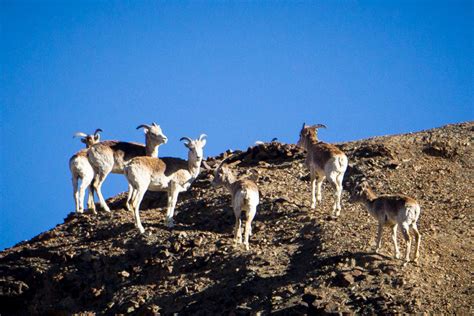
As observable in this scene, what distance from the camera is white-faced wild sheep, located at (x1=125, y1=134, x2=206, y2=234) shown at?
27938 mm

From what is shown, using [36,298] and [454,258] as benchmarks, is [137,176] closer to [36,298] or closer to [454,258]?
[36,298]

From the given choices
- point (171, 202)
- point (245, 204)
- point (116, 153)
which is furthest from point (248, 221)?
point (116, 153)

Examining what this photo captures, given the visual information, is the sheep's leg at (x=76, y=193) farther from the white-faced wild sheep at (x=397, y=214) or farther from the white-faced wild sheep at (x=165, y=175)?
the white-faced wild sheep at (x=397, y=214)

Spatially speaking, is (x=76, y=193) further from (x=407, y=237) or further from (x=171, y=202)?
(x=407, y=237)

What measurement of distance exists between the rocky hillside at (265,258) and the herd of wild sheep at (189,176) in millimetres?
746

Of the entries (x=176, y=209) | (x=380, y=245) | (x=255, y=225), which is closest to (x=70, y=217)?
(x=176, y=209)

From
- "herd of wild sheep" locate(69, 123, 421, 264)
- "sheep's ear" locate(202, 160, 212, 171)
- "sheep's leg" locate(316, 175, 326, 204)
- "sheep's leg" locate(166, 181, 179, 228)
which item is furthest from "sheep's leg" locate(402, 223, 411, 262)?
"sheep's ear" locate(202, 160, 212, 171)

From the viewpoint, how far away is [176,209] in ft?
96.9

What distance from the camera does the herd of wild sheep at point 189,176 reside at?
79.2 feet

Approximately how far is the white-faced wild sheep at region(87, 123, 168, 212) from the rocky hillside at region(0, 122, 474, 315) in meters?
1.38

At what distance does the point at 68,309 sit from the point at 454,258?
11.2 m

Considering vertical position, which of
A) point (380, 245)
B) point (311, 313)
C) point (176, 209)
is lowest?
point (311, 313)

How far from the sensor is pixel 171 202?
2834 centimetres

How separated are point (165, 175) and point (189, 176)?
92 centimetres
